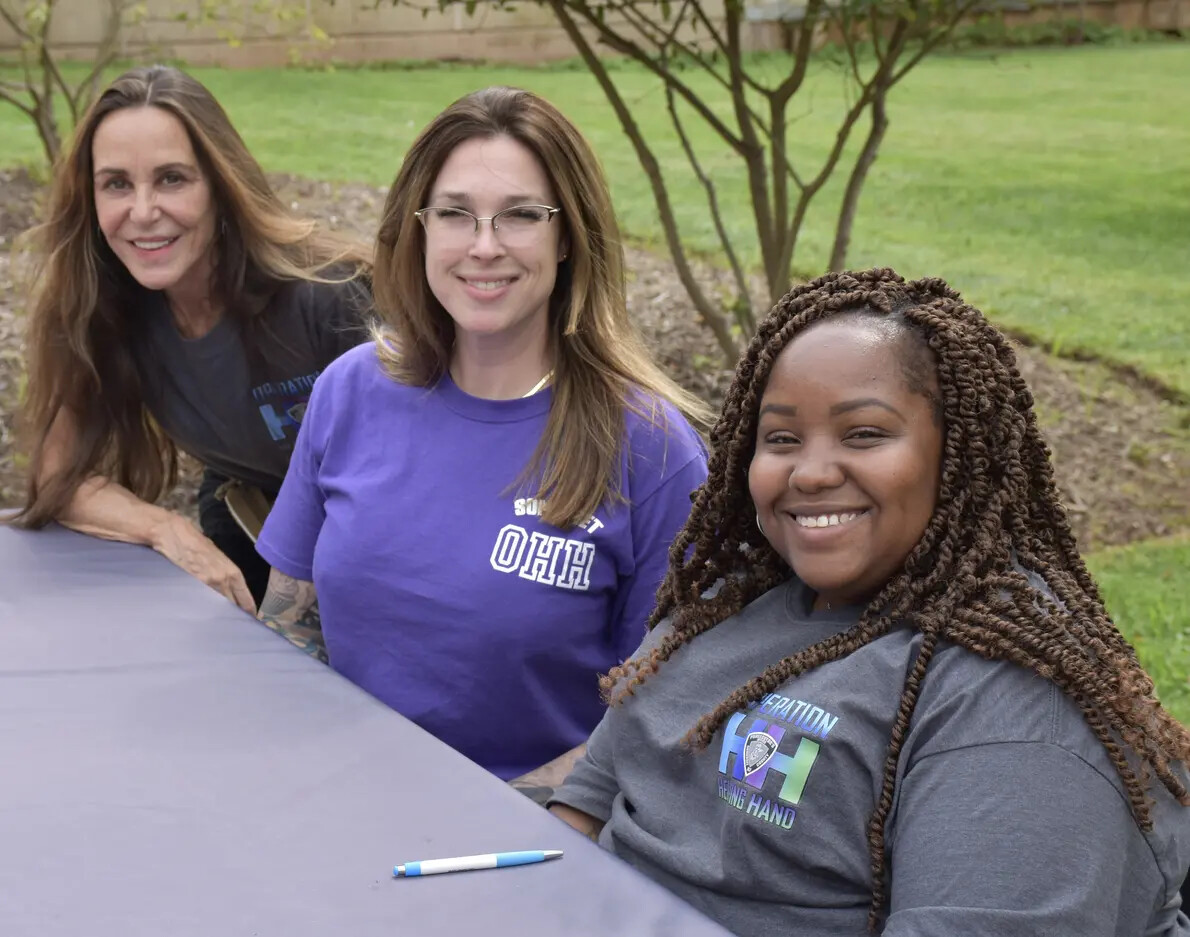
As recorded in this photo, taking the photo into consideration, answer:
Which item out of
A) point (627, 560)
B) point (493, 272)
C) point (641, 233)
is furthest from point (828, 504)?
point (641, 233)

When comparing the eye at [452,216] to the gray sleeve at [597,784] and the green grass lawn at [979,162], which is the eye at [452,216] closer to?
the gray sleeve at [597,784]

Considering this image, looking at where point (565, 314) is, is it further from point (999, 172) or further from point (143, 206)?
point (999, 172)

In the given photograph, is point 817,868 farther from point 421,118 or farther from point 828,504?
point 421,118

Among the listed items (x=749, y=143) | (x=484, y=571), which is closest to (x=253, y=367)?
(x=484, y=571)

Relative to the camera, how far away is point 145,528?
2809mm

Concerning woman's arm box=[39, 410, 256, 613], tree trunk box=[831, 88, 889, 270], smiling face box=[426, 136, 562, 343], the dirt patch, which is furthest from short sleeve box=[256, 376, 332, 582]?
tree trunk box=[831, 88, 889, 270]

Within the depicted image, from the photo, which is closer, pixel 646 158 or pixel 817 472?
pixel 817 472

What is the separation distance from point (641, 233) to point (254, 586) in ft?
17.4

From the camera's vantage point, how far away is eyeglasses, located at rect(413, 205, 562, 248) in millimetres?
2385

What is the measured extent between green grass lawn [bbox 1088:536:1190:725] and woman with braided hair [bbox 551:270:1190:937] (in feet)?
7.44

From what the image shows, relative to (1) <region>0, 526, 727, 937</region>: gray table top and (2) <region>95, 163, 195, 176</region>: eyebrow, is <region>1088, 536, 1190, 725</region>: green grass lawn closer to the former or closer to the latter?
(1) <region>0, 526, 727, 937</region>: gray table top

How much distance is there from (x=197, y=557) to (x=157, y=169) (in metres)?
0.81

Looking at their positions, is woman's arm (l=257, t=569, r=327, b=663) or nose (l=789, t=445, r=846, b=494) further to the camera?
woman's arm (l=257, t=569, r=327, b=663)

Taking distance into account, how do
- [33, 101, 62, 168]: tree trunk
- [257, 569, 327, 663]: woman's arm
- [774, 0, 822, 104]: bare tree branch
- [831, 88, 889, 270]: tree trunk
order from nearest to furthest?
1. [257, 569, 327, 663]: woman's arm
2. [774, 0, 822, 104]: bare tree branch
3. [831, 88, 889, 270]: tree trunk
4. [33, 101, 62, 168]: tree trunk
